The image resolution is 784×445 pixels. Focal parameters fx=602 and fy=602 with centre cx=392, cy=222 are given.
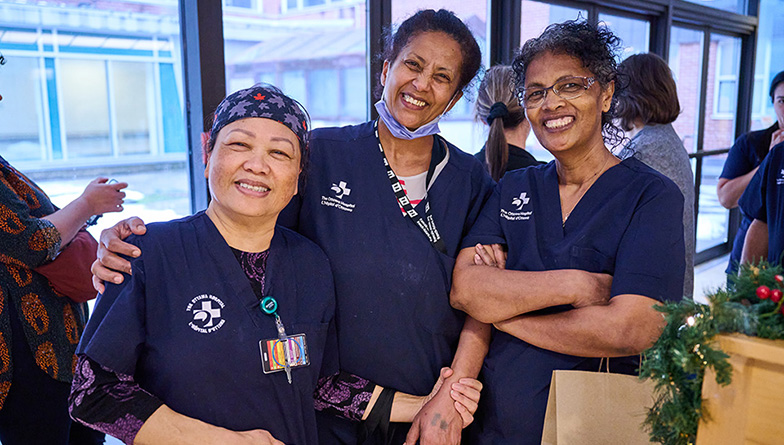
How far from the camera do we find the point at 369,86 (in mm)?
3100

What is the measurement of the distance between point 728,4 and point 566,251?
5.98 metres

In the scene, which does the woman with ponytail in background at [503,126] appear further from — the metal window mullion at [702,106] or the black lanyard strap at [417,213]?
the metal window mullion at [702,106]

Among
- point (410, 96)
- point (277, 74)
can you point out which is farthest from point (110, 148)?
point (410, 96)

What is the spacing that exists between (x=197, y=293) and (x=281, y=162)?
33 centimetres

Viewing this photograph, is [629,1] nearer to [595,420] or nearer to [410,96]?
[410,96]

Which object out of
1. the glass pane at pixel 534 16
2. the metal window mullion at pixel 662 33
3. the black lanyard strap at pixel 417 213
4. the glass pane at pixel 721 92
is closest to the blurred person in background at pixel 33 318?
the black lanyard strap at pixel 417 213

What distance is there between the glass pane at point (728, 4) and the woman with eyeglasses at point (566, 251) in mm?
4968

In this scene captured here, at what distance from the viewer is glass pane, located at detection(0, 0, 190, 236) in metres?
2.30

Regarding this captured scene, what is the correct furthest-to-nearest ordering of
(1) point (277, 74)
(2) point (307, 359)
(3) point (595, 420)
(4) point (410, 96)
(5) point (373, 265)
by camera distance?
(1) point (277, 74) → (4) point (410, 96) → (5) point (373, 265) → (2) point (307, 359) → (3) point (595, 420)

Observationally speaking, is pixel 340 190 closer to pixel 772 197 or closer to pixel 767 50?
pixel 772 197

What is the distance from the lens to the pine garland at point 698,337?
30.4 inches

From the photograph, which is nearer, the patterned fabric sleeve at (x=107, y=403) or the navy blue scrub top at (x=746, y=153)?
the patterned fabric sleeve at (x=107, y=403)

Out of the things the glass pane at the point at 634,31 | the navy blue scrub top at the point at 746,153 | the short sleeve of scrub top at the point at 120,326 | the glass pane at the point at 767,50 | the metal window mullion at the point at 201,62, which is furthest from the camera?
the glass pane at the point at 767,50

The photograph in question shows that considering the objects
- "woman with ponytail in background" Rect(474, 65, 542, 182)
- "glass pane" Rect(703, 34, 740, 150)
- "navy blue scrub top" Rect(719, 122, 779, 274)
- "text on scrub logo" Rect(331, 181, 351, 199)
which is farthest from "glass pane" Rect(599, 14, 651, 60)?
"text on scrub logo" Rect(331, 181, 351, 199)
